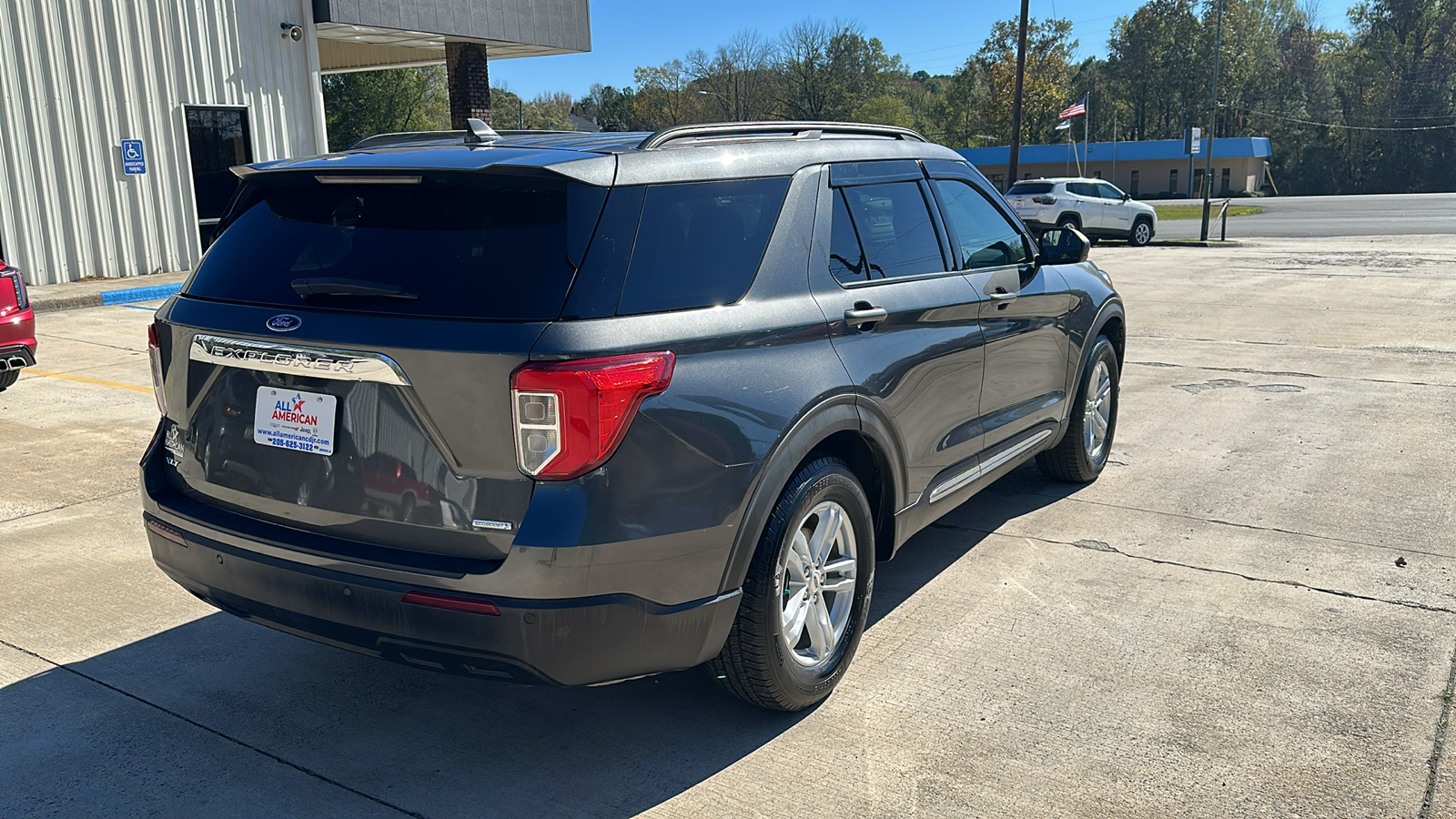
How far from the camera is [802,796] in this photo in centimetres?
309

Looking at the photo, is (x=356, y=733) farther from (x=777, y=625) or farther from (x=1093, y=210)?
(x=1093, y=210)

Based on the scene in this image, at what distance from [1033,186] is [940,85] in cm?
12333

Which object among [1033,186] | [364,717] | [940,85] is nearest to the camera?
[364,717]

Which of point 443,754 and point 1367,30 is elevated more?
point 1367,30

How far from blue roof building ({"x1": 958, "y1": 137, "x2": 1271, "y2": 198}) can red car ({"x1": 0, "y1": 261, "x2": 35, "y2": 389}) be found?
68879 mm

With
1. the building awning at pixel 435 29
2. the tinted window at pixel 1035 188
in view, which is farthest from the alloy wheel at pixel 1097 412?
the tinted window at pixel 1035 188

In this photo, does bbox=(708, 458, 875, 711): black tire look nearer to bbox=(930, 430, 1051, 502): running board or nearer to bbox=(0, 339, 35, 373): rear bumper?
bbox=(930, 430, 1051, 502): running board

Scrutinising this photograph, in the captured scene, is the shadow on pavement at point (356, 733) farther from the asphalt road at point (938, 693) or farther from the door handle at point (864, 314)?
the door handle at point (864, 314)

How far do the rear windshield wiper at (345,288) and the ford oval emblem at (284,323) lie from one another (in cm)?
8

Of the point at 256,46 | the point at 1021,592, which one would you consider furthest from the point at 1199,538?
the point at 256,46

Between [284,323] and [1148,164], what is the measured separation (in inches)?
3230

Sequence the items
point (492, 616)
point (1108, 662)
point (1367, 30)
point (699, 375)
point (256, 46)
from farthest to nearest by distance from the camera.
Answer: point (1367, 30) < point (256, 46) < point (1108, 662) < point (699, 375) < point (492, 616)

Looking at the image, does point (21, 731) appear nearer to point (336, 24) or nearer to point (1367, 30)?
point (336, 24)

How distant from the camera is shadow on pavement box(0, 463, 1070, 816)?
311 cm
